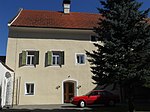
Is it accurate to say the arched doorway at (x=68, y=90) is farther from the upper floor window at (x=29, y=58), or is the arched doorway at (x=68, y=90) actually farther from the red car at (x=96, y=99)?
the red car at (x=96, y=99)

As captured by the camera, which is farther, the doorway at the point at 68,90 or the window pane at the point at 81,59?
the window pane at the point at 81,59

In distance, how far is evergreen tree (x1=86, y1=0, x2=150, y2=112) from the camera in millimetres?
15156

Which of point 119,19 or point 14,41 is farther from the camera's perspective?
point 14,41

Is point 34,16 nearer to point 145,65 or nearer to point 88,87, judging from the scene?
point 88,87

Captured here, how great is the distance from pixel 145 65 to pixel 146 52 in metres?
0.87

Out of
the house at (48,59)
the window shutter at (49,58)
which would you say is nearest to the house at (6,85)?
the house at (48,59)

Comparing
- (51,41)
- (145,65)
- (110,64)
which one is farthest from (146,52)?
(51,41)

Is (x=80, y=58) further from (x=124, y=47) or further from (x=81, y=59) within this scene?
(x=124, y=47)

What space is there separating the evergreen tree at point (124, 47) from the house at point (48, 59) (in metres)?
8.83

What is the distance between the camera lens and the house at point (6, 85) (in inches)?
761

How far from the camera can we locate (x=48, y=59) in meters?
24.6

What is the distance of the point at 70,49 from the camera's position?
25703 millimetres

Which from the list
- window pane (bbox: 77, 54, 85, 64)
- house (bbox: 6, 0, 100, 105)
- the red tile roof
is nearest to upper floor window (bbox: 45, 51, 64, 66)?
house (bbox: 6, 0, 100, 105)

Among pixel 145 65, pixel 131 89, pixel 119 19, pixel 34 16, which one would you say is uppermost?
pixel 34 16
